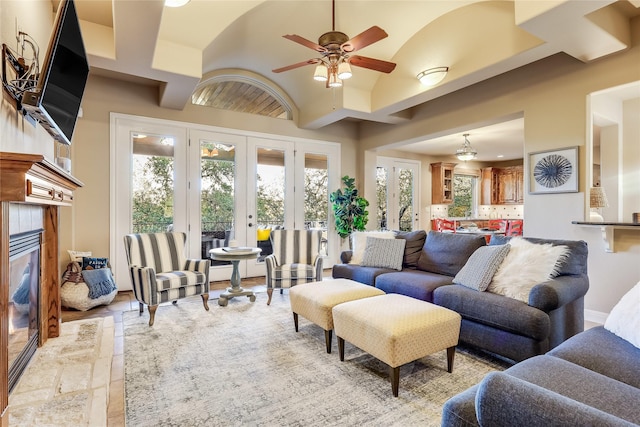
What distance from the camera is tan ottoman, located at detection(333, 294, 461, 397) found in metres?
1.96

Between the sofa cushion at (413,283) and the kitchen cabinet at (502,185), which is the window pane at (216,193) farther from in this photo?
the kitchen cabinet at (502,185)

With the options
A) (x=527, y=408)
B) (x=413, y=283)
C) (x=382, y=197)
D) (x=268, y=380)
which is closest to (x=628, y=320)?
(x=527, y=408)

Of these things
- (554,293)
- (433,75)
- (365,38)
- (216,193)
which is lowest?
(554,293)

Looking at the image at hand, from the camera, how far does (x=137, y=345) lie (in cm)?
271

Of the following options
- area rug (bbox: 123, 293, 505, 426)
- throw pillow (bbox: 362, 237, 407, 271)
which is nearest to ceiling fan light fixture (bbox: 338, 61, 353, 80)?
throw pillow (bbox: 362, 237, 407, 271)

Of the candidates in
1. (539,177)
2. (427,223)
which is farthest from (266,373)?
(427,223)

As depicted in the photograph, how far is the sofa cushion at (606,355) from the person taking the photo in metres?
1.38

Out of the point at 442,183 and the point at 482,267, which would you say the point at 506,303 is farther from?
the point at 442,183

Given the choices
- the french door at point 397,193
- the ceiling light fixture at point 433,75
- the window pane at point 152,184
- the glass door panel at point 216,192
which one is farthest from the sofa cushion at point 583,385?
the french door at point 397,193

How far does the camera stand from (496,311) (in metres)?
2.35

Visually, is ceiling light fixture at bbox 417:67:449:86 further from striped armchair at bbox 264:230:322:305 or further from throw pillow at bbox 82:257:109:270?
throw pillow at bbox 82:257:109:270

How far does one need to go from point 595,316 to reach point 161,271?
4.55m

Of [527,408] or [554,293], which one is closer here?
[527,408]

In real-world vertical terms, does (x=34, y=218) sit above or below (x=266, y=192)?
below
